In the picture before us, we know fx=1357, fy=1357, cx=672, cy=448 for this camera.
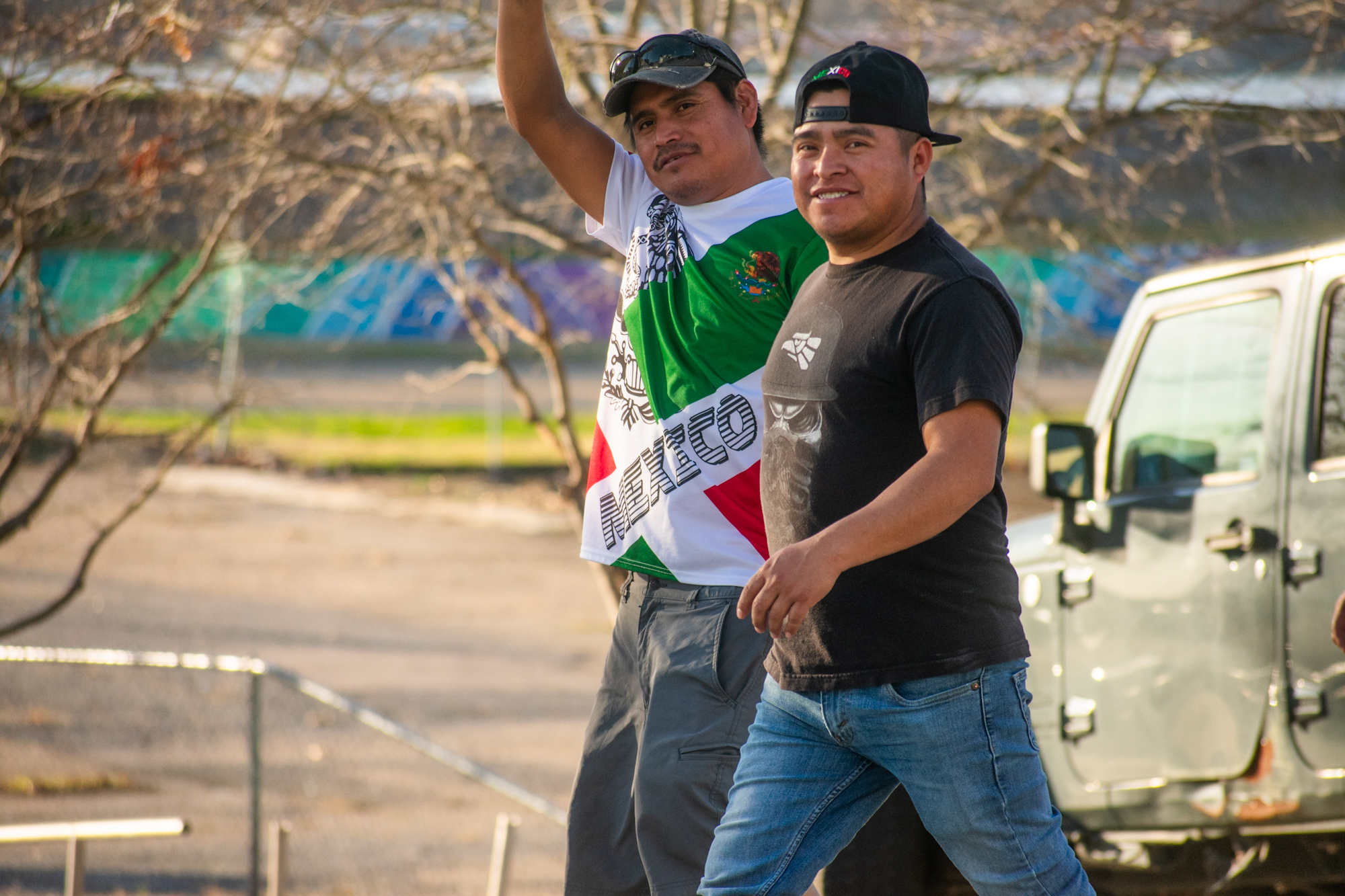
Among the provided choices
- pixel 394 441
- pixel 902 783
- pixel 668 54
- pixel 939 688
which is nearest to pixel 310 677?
pixel 668 54

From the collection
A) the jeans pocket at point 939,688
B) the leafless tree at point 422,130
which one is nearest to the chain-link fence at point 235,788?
the leafless tree at point 422,130

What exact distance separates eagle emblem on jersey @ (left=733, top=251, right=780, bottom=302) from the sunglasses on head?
44cm

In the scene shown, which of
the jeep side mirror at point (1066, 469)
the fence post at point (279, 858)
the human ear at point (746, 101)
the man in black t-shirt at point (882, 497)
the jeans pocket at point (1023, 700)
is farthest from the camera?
the fence post at point (279, 858)

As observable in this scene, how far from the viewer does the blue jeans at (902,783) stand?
2289mm

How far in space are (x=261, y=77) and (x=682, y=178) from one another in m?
2.81

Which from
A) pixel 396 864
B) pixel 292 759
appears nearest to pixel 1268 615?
pixel 396 864

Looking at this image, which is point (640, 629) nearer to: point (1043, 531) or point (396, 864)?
point (1043, 531)

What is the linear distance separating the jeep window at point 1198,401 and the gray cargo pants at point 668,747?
1.83 meters

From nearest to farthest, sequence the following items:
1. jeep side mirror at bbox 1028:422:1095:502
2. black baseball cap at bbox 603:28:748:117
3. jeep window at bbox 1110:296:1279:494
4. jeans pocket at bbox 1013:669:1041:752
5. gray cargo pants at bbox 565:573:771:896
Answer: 1. jeans pocket at bbox 1013:669:1041:752
2. gray cargo pants at bbox 565:573:771:896
3. black baseball cap at bbox 603:28:748:117
4. jeep window at bbox 1110:296:1279:494
5. jeep side mirror at bbox 1028:422:1095:502

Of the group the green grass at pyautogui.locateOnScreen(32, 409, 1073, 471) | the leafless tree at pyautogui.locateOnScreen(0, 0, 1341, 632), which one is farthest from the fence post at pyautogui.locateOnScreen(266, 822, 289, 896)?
the green grass at pyautogui.locateOnScreen(32, 409, 1073, 471)

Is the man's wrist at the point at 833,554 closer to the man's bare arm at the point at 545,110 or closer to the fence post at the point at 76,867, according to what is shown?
the man's bare arm at the point at 545,110

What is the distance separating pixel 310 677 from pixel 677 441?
21.0ft

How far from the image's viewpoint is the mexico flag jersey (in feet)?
9.16

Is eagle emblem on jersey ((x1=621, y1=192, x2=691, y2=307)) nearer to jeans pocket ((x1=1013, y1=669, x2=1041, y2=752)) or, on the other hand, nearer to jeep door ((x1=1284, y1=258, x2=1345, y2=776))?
jeans pocket ((x1=1013, y1=669, x2=1041, y2=752))
